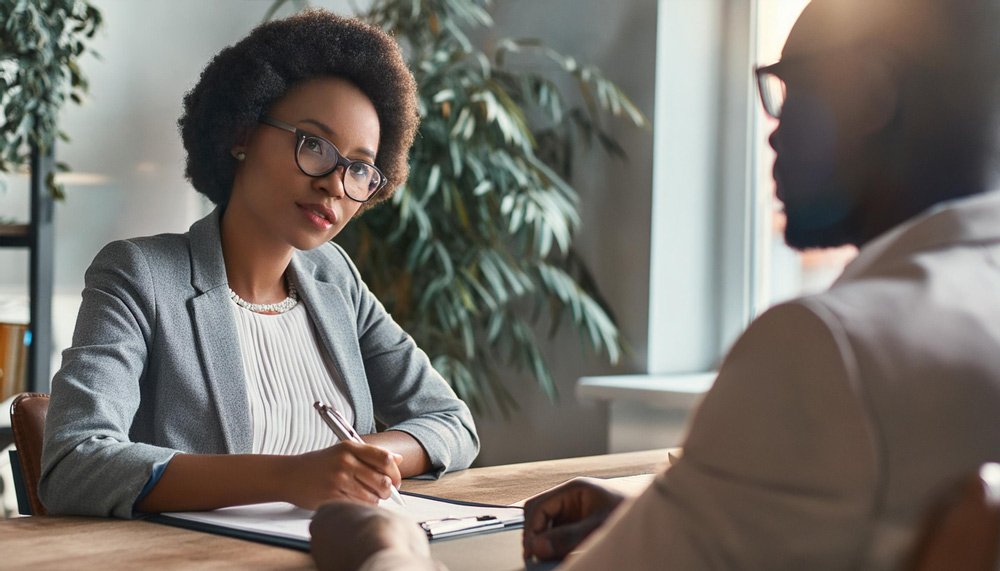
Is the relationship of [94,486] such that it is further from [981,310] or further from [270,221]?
[981,310]

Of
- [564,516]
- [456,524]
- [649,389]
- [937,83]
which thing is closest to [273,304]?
[456,524]

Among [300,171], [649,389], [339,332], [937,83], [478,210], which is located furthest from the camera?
[478,210]

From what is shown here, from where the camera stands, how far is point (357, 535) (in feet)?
2.77

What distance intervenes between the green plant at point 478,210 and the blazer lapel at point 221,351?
1.64 meters

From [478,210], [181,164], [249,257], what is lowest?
[249,257]

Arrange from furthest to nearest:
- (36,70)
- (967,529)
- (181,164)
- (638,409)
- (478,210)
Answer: (181,164) → (478,210) → (638,409) → (36,70) → (967,529)

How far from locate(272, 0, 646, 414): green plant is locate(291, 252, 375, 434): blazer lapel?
1.42 meters

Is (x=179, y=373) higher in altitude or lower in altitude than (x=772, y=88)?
lower

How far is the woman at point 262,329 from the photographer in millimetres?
1301

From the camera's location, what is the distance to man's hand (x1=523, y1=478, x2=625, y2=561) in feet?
3.45

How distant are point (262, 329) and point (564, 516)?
2.60ft

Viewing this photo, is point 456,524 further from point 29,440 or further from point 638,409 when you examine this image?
point 638,409

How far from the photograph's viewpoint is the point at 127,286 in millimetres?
1547

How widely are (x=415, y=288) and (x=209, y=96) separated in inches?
66.2
